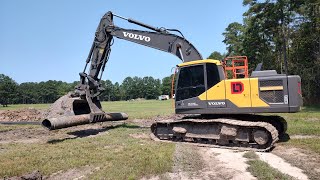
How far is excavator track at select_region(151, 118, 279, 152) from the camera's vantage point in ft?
35.0

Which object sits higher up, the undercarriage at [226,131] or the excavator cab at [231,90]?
the excavator cab at [231,90]

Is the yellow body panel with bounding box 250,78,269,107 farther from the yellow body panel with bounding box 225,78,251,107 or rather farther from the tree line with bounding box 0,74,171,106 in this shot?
the tree line with bounding box 0,74,171,106

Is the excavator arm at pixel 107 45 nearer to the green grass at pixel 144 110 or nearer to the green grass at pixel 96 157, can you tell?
the green grass at pixel 96 157

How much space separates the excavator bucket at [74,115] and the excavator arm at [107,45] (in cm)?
20

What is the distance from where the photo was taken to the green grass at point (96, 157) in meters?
8.23

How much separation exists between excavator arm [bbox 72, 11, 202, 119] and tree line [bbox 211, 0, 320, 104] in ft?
78.8

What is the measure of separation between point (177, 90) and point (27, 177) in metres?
6.36

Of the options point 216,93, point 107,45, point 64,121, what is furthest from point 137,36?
point 216,93

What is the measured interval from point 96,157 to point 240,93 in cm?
499

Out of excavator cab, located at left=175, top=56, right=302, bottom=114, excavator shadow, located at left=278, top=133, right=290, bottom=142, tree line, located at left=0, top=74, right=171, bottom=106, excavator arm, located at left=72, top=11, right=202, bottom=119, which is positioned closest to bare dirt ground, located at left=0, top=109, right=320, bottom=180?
excavator shadow, located at left=278, top=133, right=290, bottom=142

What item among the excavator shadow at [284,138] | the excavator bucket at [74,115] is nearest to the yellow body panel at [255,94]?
the excavator shadow at [284,138]

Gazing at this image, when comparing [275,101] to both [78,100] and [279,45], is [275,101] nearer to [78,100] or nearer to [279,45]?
[78,100]

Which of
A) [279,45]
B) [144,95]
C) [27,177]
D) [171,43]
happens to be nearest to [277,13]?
[279,45]

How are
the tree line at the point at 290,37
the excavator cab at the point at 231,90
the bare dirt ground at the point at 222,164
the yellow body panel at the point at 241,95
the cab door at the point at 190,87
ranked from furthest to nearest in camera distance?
the tree line at the point at 290,37 < the cab door at the point at 190,87 < the yellow body panel at the point at 241,95 < the excavator cab at the point at 231,90 < the bare dirt ground at the point at 222,164
